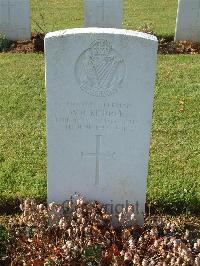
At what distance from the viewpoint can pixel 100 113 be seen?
418 centimetres

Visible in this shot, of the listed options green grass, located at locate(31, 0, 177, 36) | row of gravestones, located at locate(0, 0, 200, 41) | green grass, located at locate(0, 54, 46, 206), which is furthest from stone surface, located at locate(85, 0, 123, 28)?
green grass, located at locate(0, 54, 46, 206)

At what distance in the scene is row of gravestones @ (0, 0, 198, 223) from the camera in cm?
393

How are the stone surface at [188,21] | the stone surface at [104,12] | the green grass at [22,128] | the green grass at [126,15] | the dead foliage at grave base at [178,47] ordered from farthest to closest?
the green grass at [126,15]
the stone surface at [104,12]
the stone surface at [188,21]
the dead foliage at grave base at [178,47]
the green grass at [22,128]

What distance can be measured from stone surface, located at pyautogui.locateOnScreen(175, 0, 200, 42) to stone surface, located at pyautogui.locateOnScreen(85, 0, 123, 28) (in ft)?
4.08

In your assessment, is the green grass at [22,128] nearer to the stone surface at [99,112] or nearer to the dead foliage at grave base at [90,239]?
the dead foliage at grave base at [90,239]

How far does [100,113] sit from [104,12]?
6825mm

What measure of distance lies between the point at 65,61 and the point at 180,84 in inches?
173

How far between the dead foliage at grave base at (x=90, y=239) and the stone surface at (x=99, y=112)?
0.65 ft

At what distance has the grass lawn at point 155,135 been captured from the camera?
203 inches

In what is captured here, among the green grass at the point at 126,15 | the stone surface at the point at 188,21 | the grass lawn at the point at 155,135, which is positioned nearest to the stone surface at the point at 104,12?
the green grass at the point at 126,15

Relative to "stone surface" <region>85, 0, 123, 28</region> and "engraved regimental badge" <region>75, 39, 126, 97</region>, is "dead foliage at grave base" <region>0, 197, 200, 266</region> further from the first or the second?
"stone surface" <region>85, 0, 123, 28</region>

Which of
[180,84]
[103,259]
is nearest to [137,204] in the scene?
[103,259]

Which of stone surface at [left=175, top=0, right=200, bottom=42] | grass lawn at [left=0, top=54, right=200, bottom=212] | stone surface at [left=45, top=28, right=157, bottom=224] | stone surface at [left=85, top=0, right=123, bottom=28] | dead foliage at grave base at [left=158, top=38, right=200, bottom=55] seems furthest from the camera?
stone surface at [left=85, top=0, right=123, bottom=28]

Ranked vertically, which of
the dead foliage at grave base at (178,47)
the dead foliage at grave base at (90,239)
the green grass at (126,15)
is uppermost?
the green grass at (126,15)
